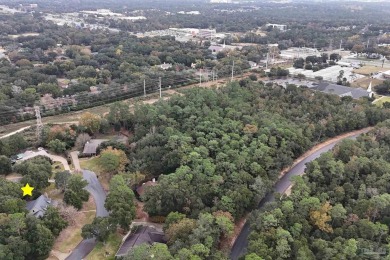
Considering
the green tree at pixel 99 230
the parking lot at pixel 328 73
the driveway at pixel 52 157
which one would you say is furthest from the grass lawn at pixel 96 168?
the parking lot at pixel 328 73

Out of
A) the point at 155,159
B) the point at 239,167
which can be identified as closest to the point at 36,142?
the point at 155,159

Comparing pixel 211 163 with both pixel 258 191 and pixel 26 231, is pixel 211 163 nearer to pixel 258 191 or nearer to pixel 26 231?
pixel 258 191

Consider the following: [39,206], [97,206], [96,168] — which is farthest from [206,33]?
[39,206]

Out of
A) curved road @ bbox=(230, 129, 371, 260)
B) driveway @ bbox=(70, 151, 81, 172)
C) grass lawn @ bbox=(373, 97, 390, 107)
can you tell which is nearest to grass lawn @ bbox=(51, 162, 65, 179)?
driveway @ bbox=(70, 151, 81, 172)

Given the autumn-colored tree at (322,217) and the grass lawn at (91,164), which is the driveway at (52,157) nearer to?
the grass lawn at (91,164)

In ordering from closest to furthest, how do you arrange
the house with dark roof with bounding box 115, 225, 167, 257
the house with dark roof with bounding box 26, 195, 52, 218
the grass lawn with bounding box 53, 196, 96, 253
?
the house with dark roof with bounding box 115, 225, 167, 257 → the grass lawn with bounding box 53, 196, 96, 253 → the house with dark roof with bounding box 26, 195, 52, 218

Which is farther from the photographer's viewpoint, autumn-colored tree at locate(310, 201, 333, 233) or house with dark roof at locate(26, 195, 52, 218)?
house with dark roof at locate(26, 195, 52, 218)

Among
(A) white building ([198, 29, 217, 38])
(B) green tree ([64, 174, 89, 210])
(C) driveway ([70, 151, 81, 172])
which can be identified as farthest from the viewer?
(A) white building ([198, 29, 217, 38])

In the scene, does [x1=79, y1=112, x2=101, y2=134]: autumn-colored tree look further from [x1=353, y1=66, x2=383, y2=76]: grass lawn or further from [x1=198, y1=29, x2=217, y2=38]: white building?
[x1=198, y1=29, x2=217, y2=38]: white building
